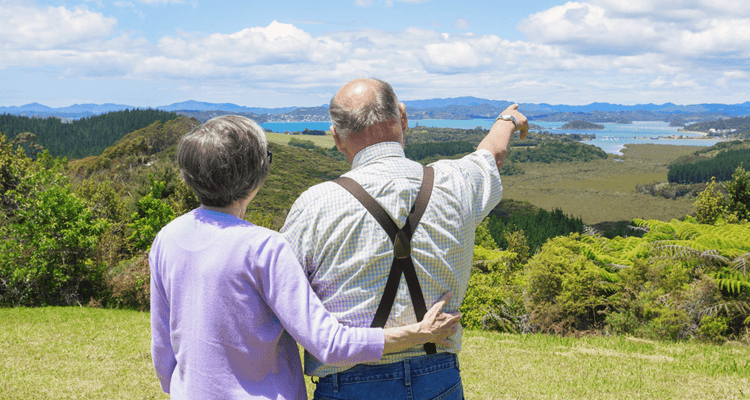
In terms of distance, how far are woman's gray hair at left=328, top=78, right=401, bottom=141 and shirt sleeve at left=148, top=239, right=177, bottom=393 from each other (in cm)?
82

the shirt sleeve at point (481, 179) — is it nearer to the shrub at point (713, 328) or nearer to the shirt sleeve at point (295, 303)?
the shirt sleeve at point (295, 303)

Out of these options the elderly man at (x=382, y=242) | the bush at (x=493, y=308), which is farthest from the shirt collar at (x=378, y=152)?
the bush at (x=493, y=308)

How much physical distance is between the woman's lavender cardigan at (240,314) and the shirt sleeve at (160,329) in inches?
2.1

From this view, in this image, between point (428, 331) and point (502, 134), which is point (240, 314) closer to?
point (428, 331)

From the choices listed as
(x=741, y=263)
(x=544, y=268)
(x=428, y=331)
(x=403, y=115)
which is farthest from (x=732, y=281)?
(x=428, y=331)

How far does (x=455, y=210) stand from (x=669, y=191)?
14259 cm

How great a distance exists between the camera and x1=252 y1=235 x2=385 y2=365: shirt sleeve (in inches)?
61.7

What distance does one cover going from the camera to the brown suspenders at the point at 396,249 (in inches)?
69.7

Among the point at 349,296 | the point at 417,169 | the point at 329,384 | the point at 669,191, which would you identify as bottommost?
the point at 669,191

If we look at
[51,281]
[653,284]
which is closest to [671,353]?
[653,284]

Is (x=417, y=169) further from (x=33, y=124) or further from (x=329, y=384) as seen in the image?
(x=33, y=124)

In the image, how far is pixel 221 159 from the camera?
1.65 meters

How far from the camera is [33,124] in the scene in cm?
15075

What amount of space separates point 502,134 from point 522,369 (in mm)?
5828
